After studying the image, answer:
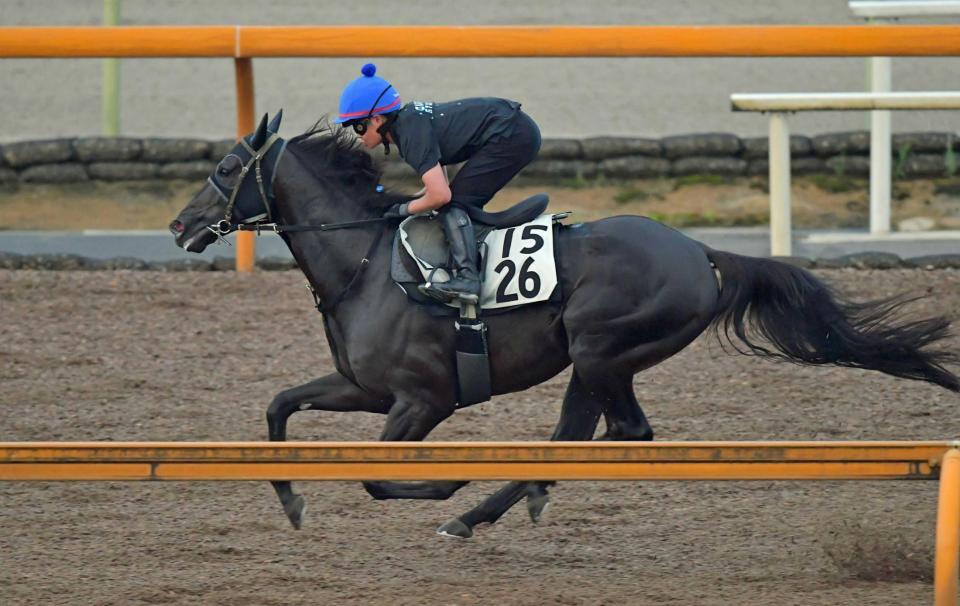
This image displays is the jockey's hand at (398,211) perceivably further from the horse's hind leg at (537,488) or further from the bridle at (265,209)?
the horse's hind leg at (537,488)

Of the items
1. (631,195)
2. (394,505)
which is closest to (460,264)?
(394,505)

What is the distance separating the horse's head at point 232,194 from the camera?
5.78m

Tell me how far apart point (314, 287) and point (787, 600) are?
7.23ft

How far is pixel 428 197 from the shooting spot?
5551mm

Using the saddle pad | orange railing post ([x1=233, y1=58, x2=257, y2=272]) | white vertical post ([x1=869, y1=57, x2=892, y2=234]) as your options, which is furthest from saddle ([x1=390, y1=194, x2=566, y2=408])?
white vertical post ([x1=869, y1=57, x2=892, y2=234])

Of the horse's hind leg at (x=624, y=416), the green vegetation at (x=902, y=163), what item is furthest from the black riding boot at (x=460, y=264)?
the green vegetation at (x=902, y=163)

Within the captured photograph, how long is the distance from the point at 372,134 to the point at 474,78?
10.2 m

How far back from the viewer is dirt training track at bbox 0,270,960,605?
5070 mm

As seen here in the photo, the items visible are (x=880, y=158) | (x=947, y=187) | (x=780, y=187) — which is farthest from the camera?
(x=947, y=187)

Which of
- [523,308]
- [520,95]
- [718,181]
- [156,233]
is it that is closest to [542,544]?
[523,308]

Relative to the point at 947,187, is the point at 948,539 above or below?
below

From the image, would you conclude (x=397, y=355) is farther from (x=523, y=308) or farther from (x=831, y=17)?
(x=831, y=17)

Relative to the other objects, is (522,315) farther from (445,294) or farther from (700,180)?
(700,180)

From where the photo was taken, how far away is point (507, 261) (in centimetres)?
566
